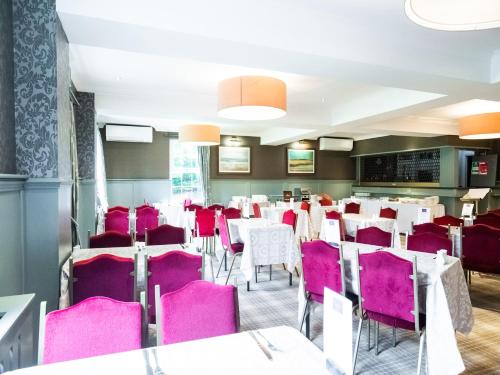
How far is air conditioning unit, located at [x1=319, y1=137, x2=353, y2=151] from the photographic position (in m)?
10.9

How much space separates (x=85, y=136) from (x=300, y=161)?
25.3ft

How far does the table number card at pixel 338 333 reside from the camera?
1.04 m

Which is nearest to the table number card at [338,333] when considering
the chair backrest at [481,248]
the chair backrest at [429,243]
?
the chair backrest at [429,243]

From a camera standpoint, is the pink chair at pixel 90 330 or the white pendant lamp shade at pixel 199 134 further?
the white pendant lamp shade at pixel 199 134

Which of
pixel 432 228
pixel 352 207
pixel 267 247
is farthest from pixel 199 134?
pixel 432 228

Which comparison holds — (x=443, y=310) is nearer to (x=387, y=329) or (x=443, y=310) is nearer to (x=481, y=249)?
(x=387, y=329)

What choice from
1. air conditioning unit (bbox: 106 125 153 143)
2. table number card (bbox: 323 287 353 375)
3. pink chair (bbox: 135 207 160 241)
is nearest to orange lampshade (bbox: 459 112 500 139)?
pink chair (bbox: 135 207 160 241)

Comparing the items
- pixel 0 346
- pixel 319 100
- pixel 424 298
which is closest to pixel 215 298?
pixel 0 346

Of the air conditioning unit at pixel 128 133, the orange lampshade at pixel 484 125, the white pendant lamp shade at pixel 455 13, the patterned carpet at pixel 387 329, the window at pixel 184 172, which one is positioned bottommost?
the patterned carpet at pixel 387 329

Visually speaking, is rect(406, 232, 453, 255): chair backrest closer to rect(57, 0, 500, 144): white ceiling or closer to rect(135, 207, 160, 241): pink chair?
rect(57, 0, 500, 144): white ceiling

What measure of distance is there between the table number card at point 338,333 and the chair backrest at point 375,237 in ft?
9.40

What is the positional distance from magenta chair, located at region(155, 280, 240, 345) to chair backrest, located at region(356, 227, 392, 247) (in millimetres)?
2536

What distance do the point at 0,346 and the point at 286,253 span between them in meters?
3.59

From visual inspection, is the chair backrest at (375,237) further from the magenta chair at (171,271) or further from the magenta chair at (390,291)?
the magenta chair at (171,271)
